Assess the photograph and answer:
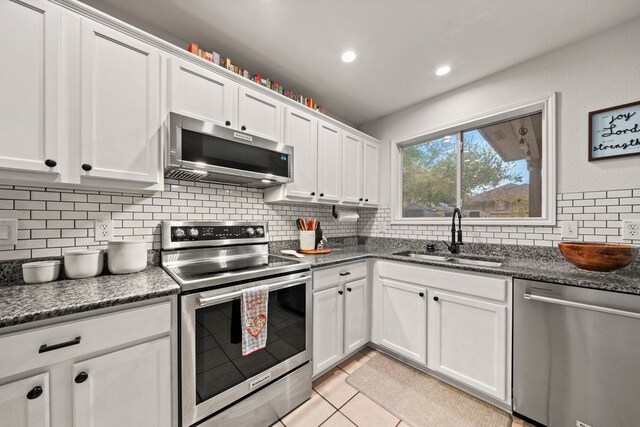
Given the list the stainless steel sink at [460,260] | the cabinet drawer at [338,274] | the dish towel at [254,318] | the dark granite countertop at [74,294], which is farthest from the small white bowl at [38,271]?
the stainless steel sink at [460,260]

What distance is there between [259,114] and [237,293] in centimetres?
137

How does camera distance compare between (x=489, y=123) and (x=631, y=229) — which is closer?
(x=631, y=229)

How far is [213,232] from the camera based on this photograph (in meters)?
1.85

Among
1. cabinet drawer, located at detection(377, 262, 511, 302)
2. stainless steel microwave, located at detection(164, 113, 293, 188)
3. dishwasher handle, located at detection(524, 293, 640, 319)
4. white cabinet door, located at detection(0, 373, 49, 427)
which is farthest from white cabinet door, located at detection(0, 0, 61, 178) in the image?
dishwasher handle, located at detection(524, 293, 640, 319)

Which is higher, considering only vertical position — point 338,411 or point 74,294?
point 74,294

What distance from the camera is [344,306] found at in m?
2.02

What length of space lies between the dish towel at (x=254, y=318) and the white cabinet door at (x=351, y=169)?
1.51 m

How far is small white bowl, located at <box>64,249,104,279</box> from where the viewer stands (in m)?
1.26

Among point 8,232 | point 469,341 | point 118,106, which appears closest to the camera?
point 8,232

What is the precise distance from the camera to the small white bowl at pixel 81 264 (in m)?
1.26

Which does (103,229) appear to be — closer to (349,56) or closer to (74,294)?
(74,294)

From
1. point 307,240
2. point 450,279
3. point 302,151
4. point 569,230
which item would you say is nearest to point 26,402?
point 307,240

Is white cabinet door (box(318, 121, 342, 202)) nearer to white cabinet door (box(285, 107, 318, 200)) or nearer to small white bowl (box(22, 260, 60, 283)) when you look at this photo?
white cabinet door (box(285, 107, 318, 200))

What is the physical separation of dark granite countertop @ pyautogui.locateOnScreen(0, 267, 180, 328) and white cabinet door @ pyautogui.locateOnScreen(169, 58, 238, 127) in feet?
3.43
